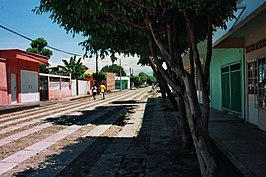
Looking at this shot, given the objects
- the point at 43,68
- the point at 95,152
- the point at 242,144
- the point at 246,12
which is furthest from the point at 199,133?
the point at 43,68

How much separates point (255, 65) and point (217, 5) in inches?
289

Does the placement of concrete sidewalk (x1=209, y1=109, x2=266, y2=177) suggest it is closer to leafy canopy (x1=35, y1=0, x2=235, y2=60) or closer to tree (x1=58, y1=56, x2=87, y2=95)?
leafy canopy (x1=35, y1=0, x2=235, y2=60)

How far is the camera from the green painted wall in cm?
1433

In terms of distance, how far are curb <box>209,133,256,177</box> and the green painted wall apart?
5503 millimetres

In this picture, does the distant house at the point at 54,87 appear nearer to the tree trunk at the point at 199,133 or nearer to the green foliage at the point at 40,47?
the green foliage at the point at 40,47

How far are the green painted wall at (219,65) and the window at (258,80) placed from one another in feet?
3.71

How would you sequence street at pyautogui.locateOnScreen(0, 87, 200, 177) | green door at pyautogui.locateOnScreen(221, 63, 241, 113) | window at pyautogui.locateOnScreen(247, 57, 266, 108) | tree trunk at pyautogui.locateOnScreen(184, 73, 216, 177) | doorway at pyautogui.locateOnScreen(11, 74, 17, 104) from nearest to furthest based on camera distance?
tree trunk at pyautogui.locateOnScreen(184, 73, 216, 177)
street at pyautogui.locateOnScreen(0, 87, 200, 177)
window at pyautogui.locateOnScreen(247, 57, 266, 108)
green door at pyautogui.locateOnScreen(221, 63, 241, 113)
doorway at pyautogui.locateOnScreen(11, 74, 17, 104)

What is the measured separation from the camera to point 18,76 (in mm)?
28047

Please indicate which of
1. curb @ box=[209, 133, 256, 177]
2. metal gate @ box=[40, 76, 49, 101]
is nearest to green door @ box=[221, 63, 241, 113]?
curb @ box=[209, 133, 256, 177]

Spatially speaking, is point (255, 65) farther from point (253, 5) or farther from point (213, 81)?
point (213, 81)

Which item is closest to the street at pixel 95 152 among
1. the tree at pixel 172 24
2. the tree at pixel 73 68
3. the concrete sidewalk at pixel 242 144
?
the concrete sidewalk at pixel 242 144

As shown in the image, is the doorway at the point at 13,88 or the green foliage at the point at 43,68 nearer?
the doorway at the point at 13,88

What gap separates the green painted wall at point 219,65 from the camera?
1433 centimetres

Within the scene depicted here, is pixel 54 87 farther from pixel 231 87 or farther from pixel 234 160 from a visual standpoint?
pixel 234 160
